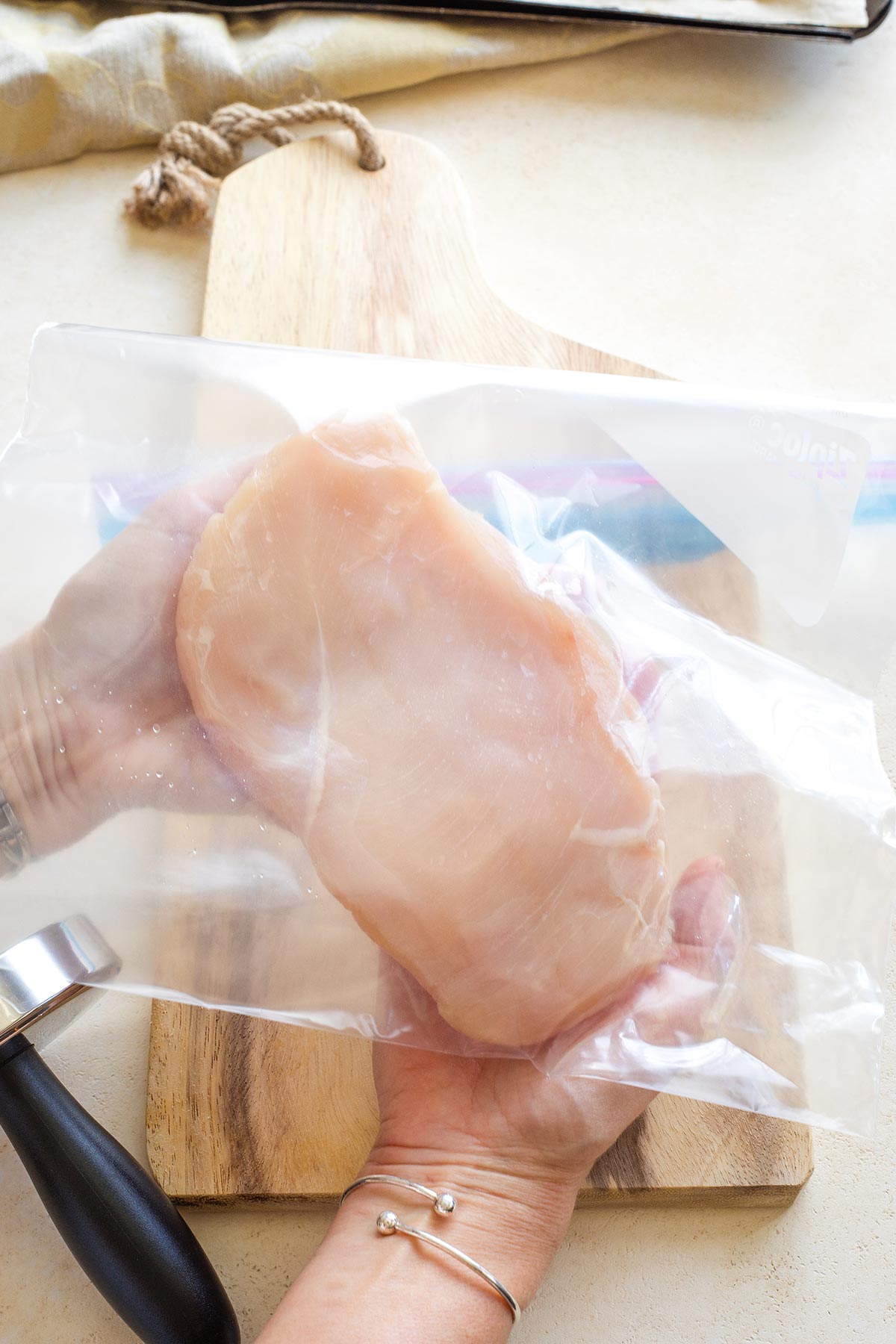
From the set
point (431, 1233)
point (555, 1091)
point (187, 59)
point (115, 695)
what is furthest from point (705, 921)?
point (187, 59)

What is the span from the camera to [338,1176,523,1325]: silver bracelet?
66 cm

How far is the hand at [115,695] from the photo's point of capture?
0.71 meters

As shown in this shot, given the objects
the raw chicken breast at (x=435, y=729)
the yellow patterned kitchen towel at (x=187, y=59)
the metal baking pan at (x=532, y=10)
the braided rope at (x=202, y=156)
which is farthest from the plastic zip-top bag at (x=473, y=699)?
the metal baking pan at (x=532, y=10)

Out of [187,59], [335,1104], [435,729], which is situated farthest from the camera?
[187,59]

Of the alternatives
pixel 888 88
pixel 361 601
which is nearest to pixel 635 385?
pixel 361 601

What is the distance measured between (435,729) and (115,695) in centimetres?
22

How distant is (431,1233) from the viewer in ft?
2.22

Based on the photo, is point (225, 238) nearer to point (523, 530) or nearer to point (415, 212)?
point (415, 212)

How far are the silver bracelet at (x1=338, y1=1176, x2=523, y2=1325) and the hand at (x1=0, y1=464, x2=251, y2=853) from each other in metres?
0.27

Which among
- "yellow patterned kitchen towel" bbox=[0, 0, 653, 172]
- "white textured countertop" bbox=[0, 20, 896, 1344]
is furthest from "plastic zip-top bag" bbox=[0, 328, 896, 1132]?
"yellow patterned kitchen towel" bbox=[0, 0, 653, 172]

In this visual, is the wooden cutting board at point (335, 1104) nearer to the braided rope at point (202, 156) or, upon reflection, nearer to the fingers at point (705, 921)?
the fingers at point (705, 921)

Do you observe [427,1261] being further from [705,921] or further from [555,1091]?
[705,921]

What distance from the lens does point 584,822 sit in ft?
2.10

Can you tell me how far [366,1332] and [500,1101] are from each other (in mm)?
153
